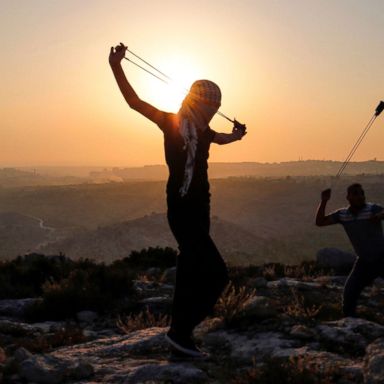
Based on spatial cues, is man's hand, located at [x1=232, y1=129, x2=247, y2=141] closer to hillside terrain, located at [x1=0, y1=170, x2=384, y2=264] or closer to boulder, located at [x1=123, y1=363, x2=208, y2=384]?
boulder, located at [x1=123, y1=363, x2=208, y2=384]

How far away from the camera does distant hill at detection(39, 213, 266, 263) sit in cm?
4866

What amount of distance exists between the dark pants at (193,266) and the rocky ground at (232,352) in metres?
0.44

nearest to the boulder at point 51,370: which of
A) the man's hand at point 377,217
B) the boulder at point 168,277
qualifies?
the man's hand at point 377,217

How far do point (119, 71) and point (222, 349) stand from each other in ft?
9.22

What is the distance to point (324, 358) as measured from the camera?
4.82 meters

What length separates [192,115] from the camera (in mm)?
4594

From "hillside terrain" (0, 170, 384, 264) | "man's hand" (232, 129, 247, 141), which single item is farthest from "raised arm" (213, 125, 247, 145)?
"hillside terrain" (0, 170, 384, 264)

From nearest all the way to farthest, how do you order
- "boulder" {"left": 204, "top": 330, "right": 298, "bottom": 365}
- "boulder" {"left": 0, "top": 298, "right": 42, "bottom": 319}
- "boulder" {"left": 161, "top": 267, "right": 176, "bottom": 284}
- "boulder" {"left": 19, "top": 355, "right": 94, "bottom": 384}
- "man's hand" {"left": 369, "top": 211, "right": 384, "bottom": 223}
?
"boulder" {"left": 19, "top": 355, "right": 94, "bottom": 384}
"boulder" {"left": 204, "top": 330, "right": 298, "bottom": 365}
"man's hand" {"left": 369, "top": 211, "right": 384, "bottom": 223}
"boulder" {"left": 0, "top": 298, "right": 42, "bottom": 319}
"boulder" {"left": 161, "top": 267, "right": 176, "bottom": 284}

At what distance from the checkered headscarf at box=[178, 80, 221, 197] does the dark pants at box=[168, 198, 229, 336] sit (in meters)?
0.20

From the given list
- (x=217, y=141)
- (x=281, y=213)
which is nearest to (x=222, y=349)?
(x=217, y=141)

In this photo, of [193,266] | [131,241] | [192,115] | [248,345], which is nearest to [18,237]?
[131,241]

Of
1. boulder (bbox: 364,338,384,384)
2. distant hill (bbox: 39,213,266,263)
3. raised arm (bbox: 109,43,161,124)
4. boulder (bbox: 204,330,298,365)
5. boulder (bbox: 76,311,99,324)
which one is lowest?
distant hill (bbox: 39,213,266,263)

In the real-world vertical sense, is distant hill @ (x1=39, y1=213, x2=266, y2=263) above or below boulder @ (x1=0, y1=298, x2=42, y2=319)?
below

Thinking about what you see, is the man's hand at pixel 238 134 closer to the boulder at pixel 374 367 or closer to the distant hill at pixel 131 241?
the boulder at pixel 374 367
